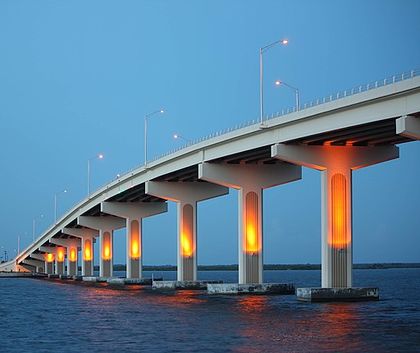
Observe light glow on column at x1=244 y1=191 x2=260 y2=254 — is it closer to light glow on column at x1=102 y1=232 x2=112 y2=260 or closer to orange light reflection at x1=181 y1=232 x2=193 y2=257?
orange light reflection at x1=181 y1=232 x2=193 y2=257

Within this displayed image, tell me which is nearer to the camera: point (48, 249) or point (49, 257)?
point (48, 249)

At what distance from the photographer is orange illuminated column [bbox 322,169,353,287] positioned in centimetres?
5288

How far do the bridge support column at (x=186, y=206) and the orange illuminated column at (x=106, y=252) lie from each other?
122ft

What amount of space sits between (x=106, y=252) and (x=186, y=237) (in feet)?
131

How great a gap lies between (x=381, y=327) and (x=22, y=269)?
16517cm

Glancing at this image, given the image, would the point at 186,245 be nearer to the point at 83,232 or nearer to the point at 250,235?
the point at 250,235

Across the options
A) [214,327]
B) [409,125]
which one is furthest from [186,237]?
[214,327]

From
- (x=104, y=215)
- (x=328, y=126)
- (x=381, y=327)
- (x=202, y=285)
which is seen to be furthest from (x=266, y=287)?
(x=104, y=215)

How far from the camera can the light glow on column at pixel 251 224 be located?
64.5 metres

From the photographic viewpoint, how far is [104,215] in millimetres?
117125

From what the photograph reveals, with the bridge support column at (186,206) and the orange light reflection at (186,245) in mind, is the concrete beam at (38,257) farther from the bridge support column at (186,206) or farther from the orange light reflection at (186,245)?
the orange light reflection at (186,245)

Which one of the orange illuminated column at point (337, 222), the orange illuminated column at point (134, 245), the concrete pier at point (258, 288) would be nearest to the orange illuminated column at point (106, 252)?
the orange illuminated column at point (134, 245)

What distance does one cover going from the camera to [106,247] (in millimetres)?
115938

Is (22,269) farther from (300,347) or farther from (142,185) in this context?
(300,347)
